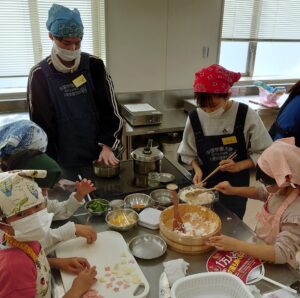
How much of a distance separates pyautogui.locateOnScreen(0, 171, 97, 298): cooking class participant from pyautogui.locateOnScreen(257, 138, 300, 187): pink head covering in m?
0.68

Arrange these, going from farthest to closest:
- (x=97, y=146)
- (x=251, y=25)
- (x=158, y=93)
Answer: (x=251, y=25) → (x=158, y=93) → (x=97, y=146)

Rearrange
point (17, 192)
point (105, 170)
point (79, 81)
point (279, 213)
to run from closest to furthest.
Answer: point (17, 192), point (279, 213), point (105, 170), point (79, 81)

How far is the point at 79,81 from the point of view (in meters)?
1.63

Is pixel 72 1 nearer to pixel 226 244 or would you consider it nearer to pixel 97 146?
pixel 97 146

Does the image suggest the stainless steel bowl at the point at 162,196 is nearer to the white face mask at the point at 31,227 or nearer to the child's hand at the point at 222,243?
the child's hand at the point at 222,243

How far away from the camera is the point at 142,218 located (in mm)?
1190

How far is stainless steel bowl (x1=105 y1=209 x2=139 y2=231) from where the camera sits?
1140 millimetres

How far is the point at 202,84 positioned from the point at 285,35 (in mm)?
2618

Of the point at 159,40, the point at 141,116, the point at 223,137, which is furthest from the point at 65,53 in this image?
the point at 159,40

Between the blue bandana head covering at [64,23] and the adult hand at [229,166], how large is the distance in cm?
93

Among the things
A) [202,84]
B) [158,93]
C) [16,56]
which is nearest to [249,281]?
[202,84]

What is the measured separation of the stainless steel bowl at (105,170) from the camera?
148 cm

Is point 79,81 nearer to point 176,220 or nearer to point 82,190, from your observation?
point 82,190

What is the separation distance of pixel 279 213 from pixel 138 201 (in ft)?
1.81
